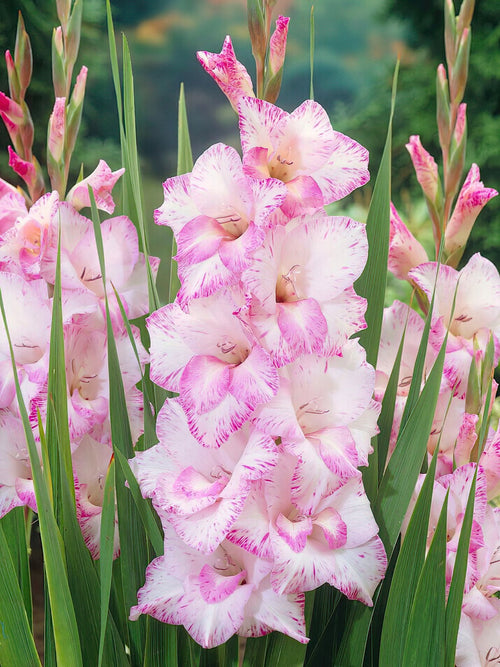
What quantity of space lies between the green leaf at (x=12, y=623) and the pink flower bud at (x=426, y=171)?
31cm

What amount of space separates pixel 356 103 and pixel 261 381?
299 centimetres

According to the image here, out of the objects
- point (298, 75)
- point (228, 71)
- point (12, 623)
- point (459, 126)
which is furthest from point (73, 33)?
point (298, 75)

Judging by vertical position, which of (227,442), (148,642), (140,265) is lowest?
(148,642)

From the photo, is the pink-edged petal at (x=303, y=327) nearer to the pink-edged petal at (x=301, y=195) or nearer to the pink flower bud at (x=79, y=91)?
the pink-edged petal at (x=301, y=195)

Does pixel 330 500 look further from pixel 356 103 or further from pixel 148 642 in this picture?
pixel 356 103

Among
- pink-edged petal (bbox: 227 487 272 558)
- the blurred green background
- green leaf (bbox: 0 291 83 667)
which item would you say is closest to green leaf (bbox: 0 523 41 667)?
green leaf (bbox: 0 291 83 667)

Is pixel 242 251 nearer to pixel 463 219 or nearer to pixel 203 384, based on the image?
pixel 203 384

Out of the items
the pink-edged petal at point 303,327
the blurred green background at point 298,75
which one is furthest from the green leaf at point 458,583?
the blurred green background at point 298,75

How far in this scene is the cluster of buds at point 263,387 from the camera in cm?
33

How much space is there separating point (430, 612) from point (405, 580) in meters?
0.02

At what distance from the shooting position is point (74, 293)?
421 millimetres

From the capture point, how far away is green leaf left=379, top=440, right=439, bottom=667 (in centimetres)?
37

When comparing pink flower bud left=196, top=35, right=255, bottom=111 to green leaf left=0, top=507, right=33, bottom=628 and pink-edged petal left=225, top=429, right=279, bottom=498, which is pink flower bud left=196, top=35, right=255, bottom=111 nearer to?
pink-edged petal left=225, top=429, right=279, bottom=498

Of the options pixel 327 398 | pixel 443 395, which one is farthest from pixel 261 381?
pixel 443 395
